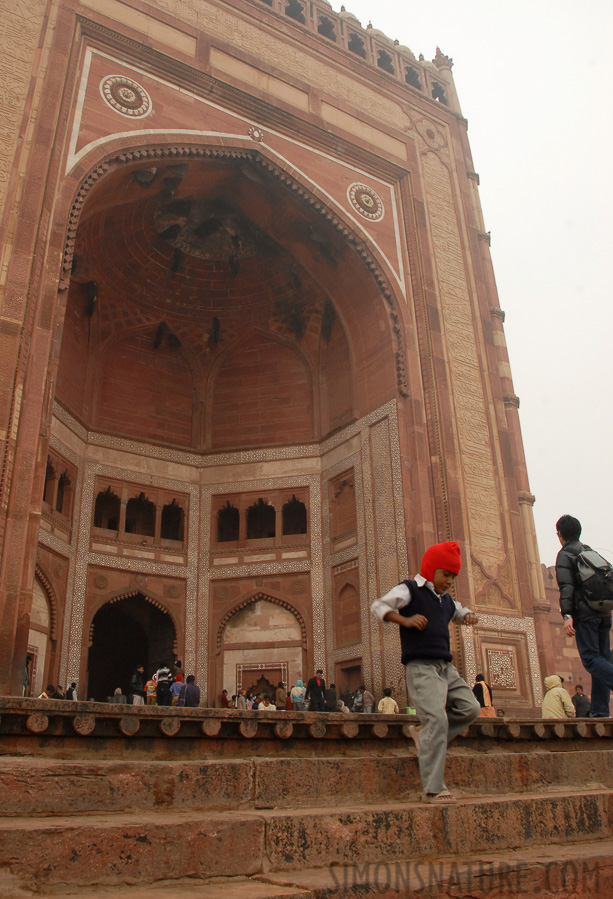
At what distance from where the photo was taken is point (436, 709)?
3.12 metres

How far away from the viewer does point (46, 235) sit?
10047 mm

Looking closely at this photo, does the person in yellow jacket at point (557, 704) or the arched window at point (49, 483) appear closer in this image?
the person in yellow jacket at point (557, 704)

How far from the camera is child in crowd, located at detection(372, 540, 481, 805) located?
3.10 metres

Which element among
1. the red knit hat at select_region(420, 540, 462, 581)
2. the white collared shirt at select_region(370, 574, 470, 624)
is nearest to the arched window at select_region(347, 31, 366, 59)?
the red knit hat at select_region(420, 540, 462, 581)

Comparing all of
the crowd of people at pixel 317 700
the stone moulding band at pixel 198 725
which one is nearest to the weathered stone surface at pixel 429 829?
the stone moulding band at pixel 198 725

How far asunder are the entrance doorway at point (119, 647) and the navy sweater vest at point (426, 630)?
1162cm

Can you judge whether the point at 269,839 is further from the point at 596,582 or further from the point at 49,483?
the point at 49,483

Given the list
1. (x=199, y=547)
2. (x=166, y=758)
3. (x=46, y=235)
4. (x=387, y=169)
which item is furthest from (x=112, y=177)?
(x=166, y=758)

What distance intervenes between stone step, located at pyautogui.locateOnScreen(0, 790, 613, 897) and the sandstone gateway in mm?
8396

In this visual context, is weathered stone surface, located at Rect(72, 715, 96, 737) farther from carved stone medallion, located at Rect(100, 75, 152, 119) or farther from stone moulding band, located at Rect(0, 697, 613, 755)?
carved stone medallion, located at Rect(100, 75, 152, 119)

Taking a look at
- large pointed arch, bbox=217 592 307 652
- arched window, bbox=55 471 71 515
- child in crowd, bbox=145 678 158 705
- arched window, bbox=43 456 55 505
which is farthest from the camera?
large pointed arch, bbox=217 592 307 652

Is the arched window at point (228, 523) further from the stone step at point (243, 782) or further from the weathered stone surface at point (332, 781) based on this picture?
the weathered stone surface at point (332, 781)

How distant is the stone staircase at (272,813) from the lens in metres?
2.27

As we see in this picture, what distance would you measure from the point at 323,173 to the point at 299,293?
94.3 inches
